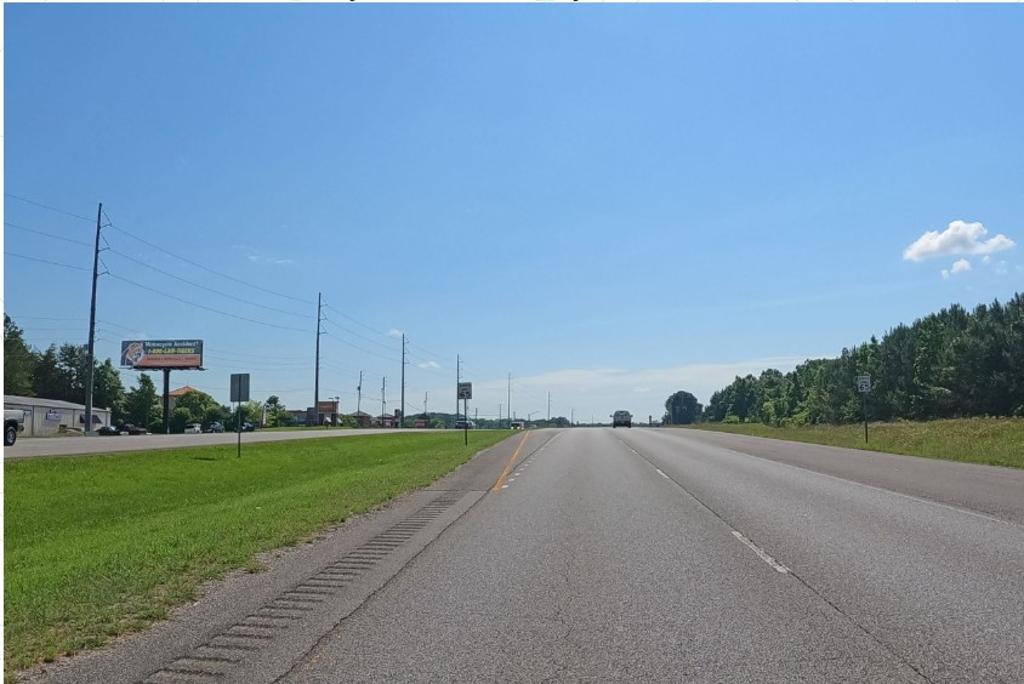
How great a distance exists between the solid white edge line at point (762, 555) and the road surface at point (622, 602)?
0.06 metres

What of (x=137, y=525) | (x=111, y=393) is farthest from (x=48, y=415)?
(x=137, y=525)

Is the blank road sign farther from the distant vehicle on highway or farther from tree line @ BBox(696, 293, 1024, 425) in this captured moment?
tree line @ BBox(696, 293, 1024, 425)

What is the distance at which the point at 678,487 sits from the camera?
20.1 m

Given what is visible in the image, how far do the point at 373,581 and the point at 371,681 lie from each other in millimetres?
3472

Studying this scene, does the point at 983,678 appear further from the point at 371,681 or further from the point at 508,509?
the point at 508,509

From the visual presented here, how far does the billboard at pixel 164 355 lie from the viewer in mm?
102625

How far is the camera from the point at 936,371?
327 ft

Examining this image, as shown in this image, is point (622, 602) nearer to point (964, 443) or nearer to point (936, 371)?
point (964, 443)

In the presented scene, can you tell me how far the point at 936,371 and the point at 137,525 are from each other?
102 m

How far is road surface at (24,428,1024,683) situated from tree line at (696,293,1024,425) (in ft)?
271

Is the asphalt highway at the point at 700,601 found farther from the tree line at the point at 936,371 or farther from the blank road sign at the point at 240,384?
the tree line at the point at 936,371

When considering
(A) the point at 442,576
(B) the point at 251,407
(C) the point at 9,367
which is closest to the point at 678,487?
(A) the point at 442,576

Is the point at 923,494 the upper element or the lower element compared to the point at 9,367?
lower

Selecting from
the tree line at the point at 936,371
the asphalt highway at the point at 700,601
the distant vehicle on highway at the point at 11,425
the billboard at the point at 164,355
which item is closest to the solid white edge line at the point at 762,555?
the asphalt highway at the point at 700,601
